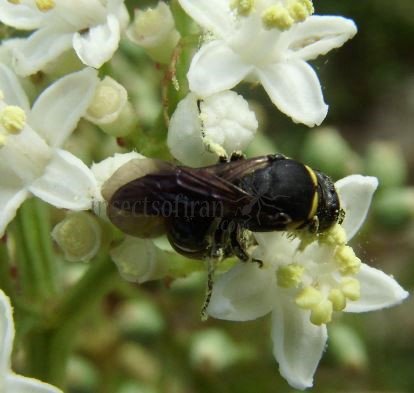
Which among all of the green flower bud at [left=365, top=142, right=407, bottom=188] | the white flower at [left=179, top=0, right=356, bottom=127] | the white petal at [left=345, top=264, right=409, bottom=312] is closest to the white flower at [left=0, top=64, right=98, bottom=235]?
the white flower at [left=179, top=0, right=356, bottom=127]

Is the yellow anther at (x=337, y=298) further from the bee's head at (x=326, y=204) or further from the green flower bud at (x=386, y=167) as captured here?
the green flower bud at (x=386, y=167)

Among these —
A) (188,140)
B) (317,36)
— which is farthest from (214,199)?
(317,36)

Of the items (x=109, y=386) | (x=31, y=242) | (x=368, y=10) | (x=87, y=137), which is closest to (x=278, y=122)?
(x=368, y=10)

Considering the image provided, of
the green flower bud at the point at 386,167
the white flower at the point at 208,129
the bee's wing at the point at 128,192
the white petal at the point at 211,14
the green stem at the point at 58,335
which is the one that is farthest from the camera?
the green flower bud at the point at 386,167

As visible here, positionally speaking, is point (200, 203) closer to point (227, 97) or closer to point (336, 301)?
point (227, 97)

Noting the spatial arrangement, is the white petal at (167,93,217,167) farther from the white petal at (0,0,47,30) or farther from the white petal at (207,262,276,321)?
the white petal at (0,0,47,30)

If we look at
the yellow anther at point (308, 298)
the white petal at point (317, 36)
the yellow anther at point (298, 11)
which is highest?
the yellow anther at point (298, 11)

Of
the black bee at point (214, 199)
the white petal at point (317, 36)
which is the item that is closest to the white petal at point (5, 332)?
the black bee at point (214, 199)
